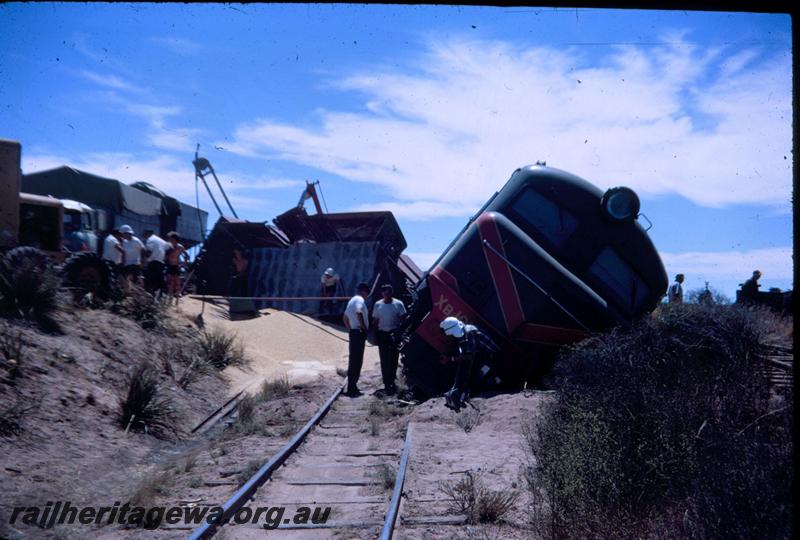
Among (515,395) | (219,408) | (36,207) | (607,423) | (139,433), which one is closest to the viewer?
(607,423)

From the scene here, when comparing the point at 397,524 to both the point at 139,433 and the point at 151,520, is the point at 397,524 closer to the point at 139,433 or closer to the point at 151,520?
the point at 151,520

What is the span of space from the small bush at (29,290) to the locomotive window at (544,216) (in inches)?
302

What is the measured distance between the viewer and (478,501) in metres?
5.75

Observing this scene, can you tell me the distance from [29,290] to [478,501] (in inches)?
315

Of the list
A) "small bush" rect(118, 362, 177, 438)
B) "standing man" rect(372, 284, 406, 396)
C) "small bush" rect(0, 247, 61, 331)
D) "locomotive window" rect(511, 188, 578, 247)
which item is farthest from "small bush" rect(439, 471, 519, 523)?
"small bush" rect(0, 247, 61, 331)

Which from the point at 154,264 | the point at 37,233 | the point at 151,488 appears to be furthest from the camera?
the point at 154,264

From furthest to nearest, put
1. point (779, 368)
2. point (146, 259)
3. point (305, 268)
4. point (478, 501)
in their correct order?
point (305, 268)
point (146, 259)
point (779, 368)
point (478, 501)

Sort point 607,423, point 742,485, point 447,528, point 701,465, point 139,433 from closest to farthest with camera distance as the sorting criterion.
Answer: point 742,485 → point 701,465 → point 447,528 → point 607,423 → point 139,433

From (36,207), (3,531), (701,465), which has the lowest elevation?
(3,531)

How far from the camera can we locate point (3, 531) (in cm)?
546

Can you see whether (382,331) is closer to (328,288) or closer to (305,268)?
(328,288)

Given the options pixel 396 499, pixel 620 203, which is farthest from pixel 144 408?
pixel 620 203

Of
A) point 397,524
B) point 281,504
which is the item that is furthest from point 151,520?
point 397,524

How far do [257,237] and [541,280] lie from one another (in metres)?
17.9
